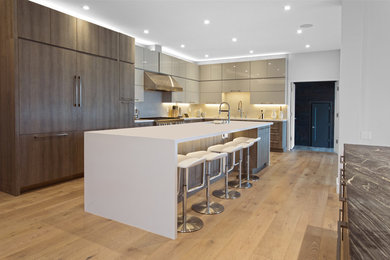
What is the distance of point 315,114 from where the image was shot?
9383 mm

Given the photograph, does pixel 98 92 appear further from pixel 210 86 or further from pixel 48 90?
pixel 210 86

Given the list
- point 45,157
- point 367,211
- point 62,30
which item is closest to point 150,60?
point 62,30

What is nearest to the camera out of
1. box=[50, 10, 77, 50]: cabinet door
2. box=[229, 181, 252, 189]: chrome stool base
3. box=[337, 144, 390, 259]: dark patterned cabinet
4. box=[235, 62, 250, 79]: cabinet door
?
box=[337, 144, 390, 259]: dark patterned cabinet

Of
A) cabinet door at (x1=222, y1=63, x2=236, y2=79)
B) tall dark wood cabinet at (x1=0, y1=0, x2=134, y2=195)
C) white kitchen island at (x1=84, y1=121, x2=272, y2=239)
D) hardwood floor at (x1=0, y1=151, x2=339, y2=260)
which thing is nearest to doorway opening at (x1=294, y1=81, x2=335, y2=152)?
cabinet door at (x1=222, y1=63, x2=236, y2=79)

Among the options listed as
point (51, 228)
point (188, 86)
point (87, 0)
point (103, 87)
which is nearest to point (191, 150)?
point (51, 228)

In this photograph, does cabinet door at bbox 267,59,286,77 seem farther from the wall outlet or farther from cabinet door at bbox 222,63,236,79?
the wall outlet

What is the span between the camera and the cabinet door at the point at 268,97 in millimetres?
7438

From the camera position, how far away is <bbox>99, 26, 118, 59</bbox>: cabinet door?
4441 mm

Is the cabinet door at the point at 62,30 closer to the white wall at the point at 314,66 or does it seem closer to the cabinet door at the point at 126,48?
the cabinet door at the point at 126,48

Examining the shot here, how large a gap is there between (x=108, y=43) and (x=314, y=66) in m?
5.48

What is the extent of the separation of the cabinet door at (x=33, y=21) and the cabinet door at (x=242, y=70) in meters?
5.47

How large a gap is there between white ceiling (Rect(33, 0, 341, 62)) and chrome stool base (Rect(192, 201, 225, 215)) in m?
2.92

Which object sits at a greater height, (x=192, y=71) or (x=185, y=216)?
(x=192, y=71)

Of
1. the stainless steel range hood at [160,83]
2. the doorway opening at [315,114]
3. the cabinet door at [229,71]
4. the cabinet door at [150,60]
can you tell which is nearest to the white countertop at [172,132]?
the stainless steel range hood at [160,83]
